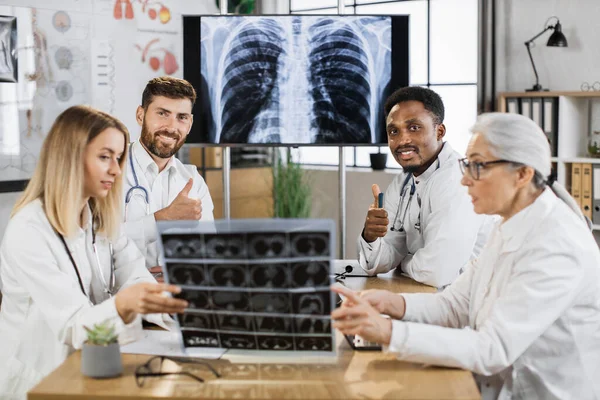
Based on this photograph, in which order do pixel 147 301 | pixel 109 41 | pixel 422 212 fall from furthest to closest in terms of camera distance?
pixel 109 41 → pixel 422 212 → pixel 147 301

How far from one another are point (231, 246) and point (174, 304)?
0.69ft

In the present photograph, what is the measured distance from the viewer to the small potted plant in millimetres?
1938

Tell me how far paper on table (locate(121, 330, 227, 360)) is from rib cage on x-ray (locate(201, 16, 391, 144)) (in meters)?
2.79

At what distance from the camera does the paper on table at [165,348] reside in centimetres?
212

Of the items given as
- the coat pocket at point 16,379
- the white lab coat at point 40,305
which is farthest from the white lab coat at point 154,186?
the coat pocket at point 16,379

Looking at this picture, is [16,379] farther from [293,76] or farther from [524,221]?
[293,76]

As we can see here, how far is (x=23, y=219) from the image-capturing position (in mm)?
2258

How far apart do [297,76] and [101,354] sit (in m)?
3.29

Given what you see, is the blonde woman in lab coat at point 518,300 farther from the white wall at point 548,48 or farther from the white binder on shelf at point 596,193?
the white wall at point 548,48

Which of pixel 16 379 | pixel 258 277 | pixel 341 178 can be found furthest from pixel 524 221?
pixel 341 178

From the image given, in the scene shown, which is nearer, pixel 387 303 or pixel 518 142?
pixel 518 142

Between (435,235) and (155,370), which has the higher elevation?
(435,235)

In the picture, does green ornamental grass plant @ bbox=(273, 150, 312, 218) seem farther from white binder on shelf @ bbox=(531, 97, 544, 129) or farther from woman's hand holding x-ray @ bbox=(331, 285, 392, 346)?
woman's hand holding x-ray @ bbox=(331, 285, 392, 346)

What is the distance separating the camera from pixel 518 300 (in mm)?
2045
